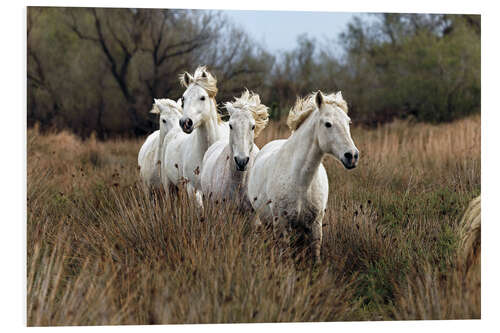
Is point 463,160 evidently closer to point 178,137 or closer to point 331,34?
point 331,34

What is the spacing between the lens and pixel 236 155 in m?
4.17

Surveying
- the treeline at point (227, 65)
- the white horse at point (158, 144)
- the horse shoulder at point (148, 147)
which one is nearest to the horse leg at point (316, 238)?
the treeline at point (227, 65)

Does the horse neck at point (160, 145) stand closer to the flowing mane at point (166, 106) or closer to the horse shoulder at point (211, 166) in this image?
the flowing mane at point (166, 106)

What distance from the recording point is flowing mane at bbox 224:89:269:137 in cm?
438

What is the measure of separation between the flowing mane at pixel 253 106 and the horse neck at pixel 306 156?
25.3 inches

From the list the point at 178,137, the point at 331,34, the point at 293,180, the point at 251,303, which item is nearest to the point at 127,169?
the point at 178,137

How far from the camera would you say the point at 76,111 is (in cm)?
789

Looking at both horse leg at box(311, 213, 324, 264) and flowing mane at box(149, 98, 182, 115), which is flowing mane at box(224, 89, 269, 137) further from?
flowing mane at box(149, 98, 182, 115)

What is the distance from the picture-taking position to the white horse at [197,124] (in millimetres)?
5043

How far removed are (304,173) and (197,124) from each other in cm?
152

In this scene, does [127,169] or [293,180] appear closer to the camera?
[293,180]

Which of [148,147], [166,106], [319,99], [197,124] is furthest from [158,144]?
[319,99]

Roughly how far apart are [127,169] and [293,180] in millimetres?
3723

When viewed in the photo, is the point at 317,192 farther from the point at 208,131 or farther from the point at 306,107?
the point at 208,131
